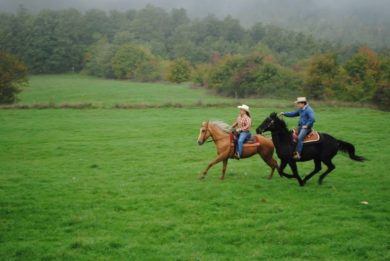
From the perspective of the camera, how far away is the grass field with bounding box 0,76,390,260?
953 centimetres

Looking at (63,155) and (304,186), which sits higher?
(304,186)

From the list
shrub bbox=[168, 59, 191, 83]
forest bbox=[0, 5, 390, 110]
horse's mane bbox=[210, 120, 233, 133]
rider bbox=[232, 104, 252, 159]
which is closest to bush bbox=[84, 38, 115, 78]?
forest bbox=[0, 5, 390, 110]

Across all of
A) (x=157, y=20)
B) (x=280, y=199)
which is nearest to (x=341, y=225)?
(x=280, y=199)

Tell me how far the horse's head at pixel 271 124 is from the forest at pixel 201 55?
50644 millimetres

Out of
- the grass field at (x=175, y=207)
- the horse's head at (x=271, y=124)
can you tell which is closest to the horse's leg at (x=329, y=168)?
the grass field at (x=175, y=207)

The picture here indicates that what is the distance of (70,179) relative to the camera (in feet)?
54.3

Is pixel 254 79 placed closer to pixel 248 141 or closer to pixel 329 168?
pixel 248 141

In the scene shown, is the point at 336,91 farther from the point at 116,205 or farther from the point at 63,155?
the point at 116,205

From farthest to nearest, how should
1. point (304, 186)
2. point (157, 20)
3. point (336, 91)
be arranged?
point (157, 20) → point (336, 91) → point (304, 186)

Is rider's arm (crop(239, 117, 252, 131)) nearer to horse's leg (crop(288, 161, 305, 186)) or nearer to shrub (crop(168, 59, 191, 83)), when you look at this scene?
horse's leg (crop(288, 161, 305, 186))

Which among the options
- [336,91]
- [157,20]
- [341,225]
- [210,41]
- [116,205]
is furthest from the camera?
[157,20]

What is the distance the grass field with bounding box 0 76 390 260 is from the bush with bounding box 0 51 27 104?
32.2 m

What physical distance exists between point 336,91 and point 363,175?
5101 centimetres

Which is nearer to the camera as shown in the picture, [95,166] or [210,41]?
[95,166]
